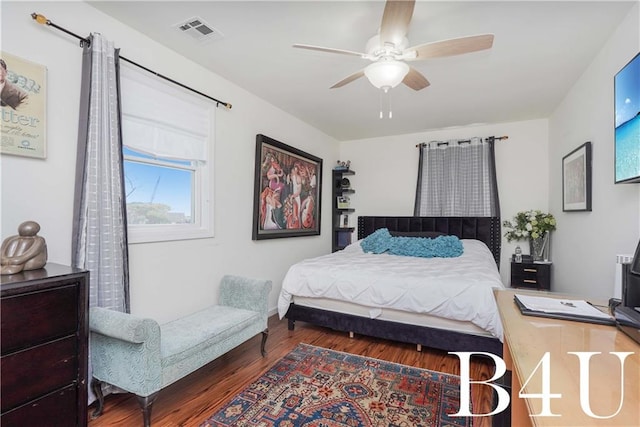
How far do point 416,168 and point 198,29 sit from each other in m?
3.61

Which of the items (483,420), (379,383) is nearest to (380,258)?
(379,383)

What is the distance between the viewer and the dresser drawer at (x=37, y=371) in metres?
1.27

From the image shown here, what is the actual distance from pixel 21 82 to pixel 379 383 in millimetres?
2866

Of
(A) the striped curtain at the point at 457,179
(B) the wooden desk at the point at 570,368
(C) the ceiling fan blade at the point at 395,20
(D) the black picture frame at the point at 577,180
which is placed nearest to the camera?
(B) the wooden desk at the point at 570,368

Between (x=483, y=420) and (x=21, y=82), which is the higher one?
(x=21, y=82)

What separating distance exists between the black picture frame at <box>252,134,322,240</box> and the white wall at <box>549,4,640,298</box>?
300 centimetres

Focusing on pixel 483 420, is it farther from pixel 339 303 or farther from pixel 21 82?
pixel 21 82

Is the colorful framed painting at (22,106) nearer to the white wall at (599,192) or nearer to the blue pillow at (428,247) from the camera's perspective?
the blue pillow at (428,247)

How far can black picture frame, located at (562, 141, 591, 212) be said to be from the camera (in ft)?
8.45

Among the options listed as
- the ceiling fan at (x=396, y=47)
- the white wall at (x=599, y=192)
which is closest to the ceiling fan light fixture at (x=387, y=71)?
the ceiling fan at (x=396, y=47)

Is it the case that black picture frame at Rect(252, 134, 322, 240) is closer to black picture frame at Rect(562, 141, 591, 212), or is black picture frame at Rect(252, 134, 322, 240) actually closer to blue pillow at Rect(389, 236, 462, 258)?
blue pillow at Rect(389, 236, 462, 258)

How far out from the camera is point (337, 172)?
204 inches

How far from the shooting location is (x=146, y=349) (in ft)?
5.45

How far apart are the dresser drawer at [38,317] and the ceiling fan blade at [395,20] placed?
6.94 feet
